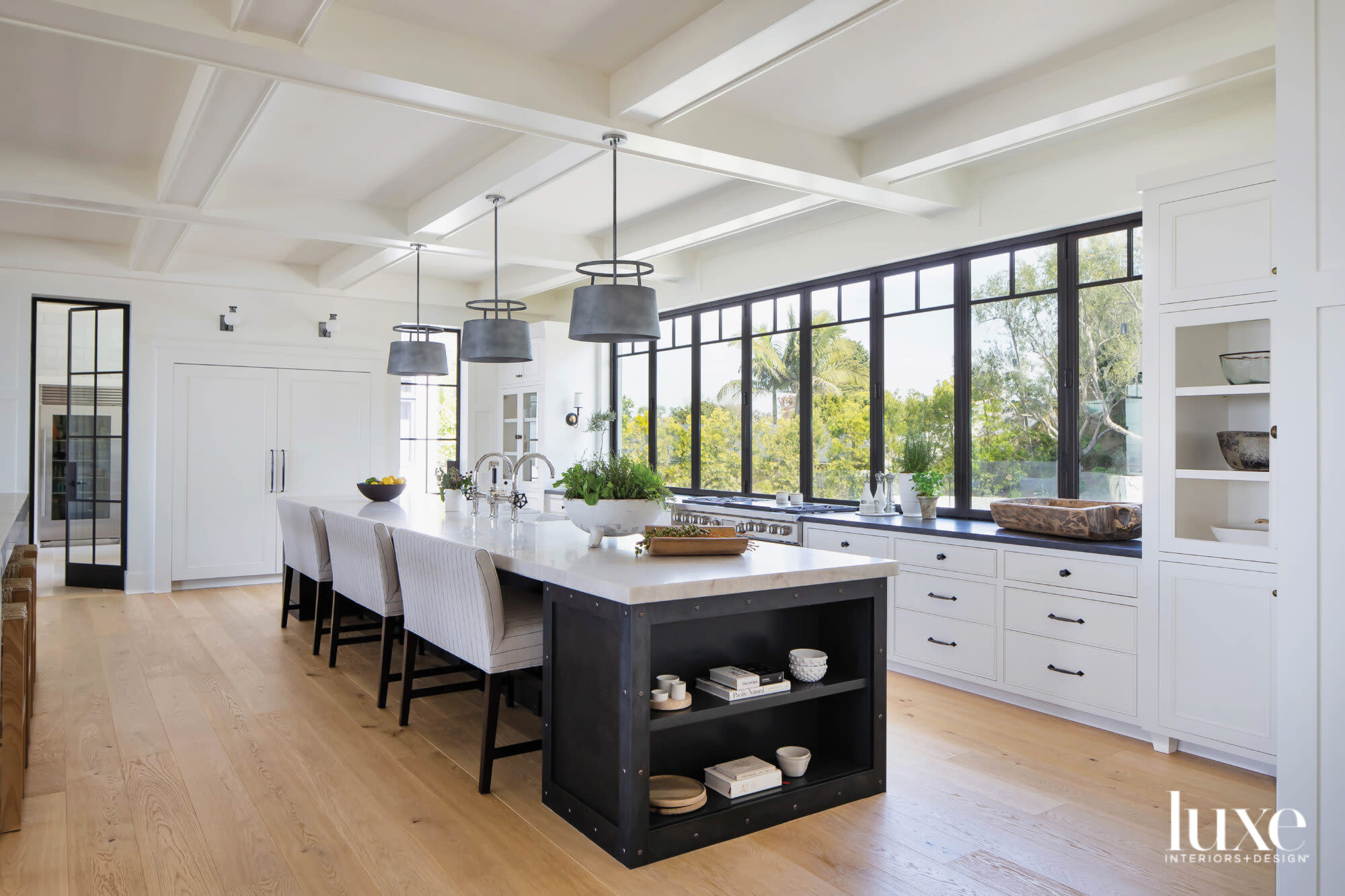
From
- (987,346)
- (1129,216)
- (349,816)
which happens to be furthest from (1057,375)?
(349,816)

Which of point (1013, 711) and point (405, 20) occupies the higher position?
point (405, 20)

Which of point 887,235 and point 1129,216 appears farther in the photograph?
point 887,235

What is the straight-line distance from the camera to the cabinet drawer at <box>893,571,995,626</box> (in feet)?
13.0

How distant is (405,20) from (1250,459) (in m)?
3.39

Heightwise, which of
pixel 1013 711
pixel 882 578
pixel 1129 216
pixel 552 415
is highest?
pixel 1129 216

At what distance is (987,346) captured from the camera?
15.2 ft

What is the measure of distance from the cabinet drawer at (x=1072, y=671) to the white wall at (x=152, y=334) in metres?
5.77

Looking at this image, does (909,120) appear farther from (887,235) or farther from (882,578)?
(882,578)

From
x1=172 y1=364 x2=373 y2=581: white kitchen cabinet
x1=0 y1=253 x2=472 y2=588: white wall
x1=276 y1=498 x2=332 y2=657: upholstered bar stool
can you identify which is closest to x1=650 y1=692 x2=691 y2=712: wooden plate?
x1=276 y1=498 x2=332 y2=657: upholstered bar stool

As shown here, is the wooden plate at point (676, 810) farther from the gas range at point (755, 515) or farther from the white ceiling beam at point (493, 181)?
the white ceiling beam at point (493, 181)

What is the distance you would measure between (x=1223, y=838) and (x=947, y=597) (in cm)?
164

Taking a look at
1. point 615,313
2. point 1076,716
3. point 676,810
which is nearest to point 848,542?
point 1076,716

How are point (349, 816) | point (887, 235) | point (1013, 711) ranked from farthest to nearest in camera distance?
1. point (887, 235)
2. point (1013, 711)
3. point (349, 816)

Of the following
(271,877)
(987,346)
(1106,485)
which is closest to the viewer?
(271,877)
